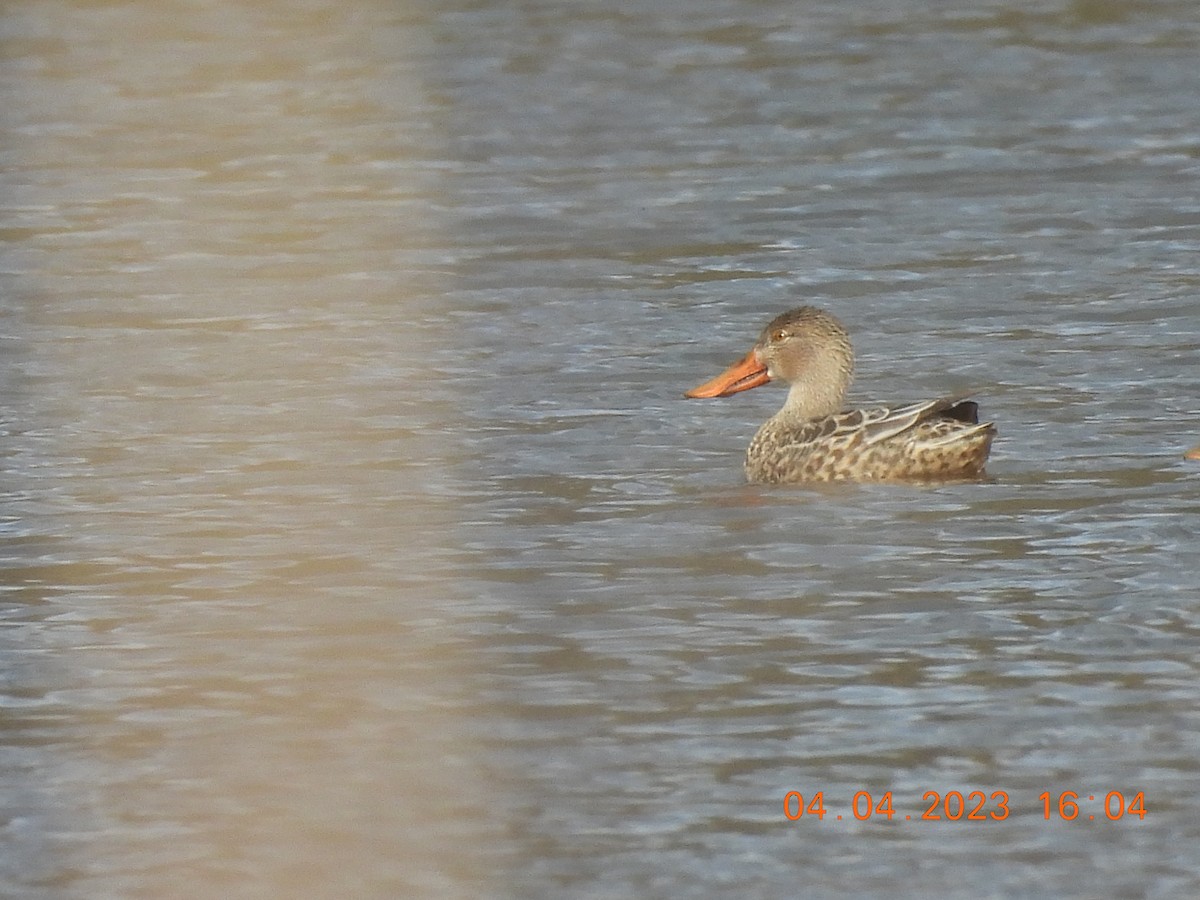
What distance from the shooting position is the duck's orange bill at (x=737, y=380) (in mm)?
11477

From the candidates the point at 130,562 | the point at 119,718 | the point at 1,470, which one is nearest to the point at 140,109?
the point at 1,470

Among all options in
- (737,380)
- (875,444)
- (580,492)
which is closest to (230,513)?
(580,492)

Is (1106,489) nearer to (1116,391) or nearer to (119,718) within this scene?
(1116,391)

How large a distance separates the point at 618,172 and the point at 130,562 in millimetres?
8597

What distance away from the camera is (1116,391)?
1150 centimetres

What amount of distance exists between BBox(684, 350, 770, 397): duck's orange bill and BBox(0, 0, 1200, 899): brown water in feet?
0.60

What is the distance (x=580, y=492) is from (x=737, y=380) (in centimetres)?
148

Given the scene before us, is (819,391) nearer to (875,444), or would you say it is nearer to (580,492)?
(875,444)

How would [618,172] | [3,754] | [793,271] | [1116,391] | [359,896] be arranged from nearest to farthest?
[359,896]
[3,754]
[1116,391]
[793,271]
[618,172]

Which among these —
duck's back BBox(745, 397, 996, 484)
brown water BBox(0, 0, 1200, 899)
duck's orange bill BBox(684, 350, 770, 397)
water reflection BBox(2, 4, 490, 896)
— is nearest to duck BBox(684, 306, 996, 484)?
duck's back BBox(745, 397, 996, 484)

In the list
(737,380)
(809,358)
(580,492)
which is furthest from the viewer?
(737,380)

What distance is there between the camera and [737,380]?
11.5 meters

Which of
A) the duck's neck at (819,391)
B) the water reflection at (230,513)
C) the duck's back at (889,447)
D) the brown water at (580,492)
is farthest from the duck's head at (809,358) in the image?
the water reflection at (230,513)

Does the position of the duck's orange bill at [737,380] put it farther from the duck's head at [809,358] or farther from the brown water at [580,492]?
the brown water at [580,492]
